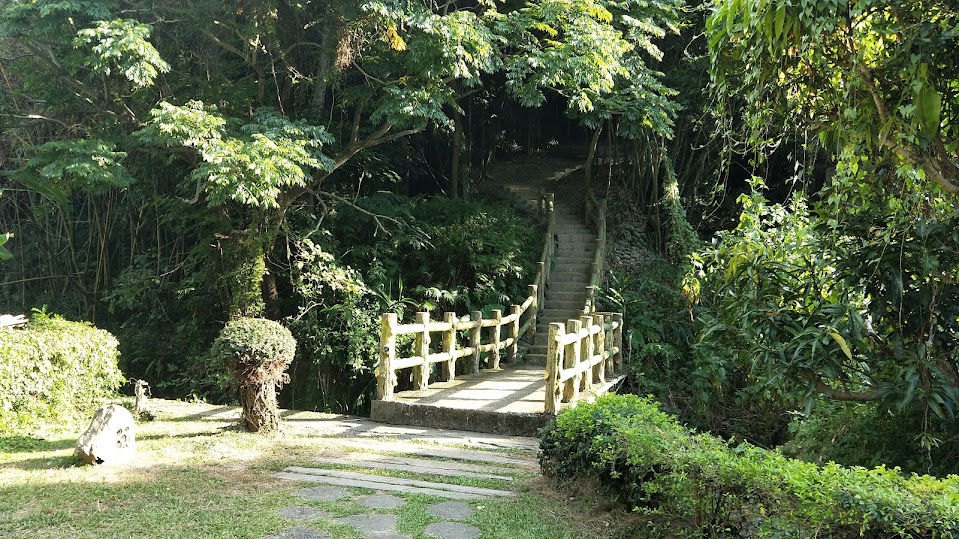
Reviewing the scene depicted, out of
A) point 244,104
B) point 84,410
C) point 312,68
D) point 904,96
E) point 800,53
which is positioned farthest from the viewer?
point 312,68

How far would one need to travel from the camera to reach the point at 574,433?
479cm

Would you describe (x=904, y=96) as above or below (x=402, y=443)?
above

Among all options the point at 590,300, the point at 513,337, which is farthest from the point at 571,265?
the point at 513,337

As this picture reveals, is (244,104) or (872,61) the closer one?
(872,61)

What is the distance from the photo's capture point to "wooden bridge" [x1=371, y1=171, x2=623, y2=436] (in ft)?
23.6

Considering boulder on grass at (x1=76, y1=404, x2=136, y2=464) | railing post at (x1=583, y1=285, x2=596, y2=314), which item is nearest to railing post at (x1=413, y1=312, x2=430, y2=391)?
boulder on grass at (x1=76, y1=404, x2=136, y2=464)

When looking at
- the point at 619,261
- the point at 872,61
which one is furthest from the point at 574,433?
the point at 619,261

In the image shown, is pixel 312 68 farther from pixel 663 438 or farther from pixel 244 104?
pixel 663 438

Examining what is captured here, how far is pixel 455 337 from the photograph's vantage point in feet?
29.7

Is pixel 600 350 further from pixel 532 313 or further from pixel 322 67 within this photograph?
pixel 322 67

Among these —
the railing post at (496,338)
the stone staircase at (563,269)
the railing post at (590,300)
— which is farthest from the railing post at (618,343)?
the railing post at (496,338)

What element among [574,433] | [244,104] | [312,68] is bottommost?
[574,433]

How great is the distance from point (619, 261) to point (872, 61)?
10.4 m

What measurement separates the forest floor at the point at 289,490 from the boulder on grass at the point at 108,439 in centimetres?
9
